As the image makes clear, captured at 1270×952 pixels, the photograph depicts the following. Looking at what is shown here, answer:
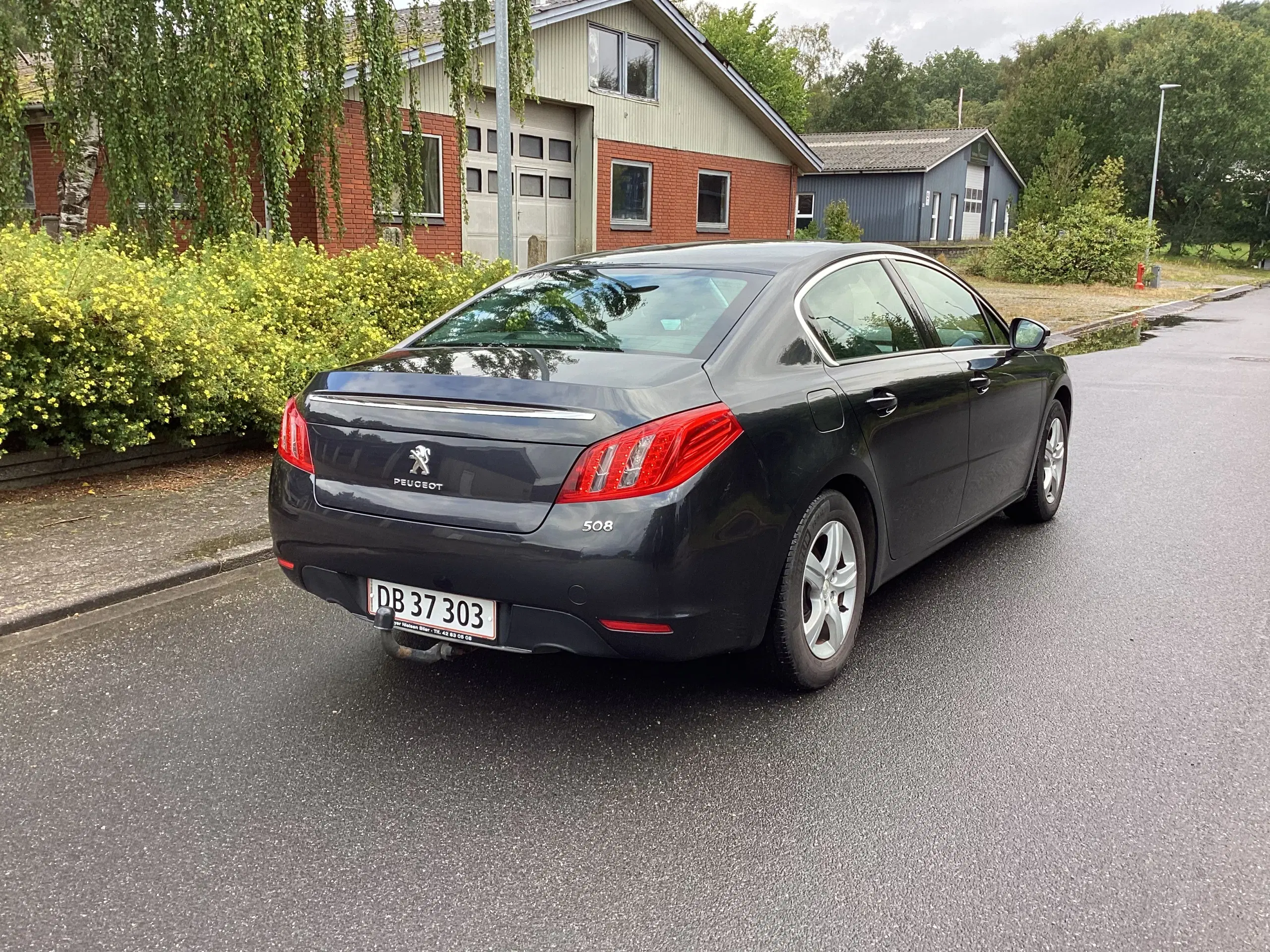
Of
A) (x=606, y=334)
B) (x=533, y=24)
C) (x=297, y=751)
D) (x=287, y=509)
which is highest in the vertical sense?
(x=533, y=24)

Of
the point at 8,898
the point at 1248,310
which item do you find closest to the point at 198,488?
the point at 8,898

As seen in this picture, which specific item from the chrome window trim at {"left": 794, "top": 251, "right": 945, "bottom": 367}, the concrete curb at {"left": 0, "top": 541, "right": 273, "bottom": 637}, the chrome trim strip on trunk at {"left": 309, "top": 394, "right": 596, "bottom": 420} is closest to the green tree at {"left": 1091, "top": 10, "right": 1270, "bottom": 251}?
the chrome window trim at {"left": 794, "top": 251, "right": 945, "bottom": 367}

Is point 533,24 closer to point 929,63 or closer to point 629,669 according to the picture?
point 629,669

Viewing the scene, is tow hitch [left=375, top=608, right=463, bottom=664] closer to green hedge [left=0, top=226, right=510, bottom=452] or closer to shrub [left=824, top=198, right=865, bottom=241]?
green hedge [left=0, top=226, right=510, bottom=452]

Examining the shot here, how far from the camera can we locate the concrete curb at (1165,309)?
19.2 metres

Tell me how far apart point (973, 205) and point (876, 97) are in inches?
875

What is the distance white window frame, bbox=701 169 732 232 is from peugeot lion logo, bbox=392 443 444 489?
21389 mm

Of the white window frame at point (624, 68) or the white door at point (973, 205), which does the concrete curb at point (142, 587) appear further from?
the white door at point (973, 205)

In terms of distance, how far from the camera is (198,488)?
6.34m

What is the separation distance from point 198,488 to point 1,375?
Result: 1.23 meters

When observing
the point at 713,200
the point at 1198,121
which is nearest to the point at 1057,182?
the point at 713,200

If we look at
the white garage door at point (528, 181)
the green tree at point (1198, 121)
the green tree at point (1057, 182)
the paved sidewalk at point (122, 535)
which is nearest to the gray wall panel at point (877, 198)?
the green tree at point (1057, 182)

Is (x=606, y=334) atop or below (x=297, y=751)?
atop

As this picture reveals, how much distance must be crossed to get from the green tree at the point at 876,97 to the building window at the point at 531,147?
5445cm
